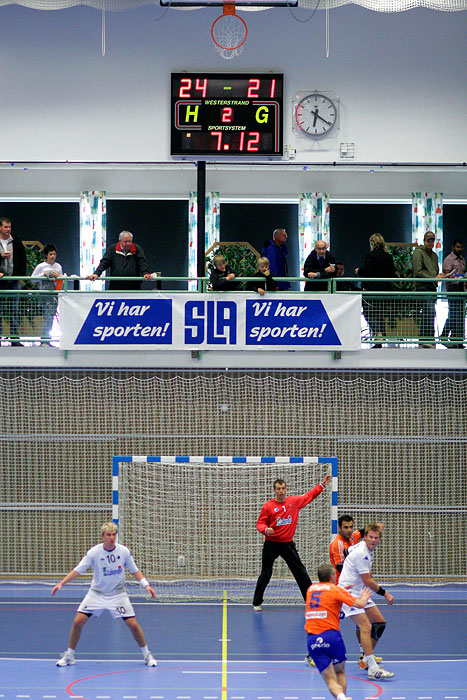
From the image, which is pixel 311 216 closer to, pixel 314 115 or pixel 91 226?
pixel 314 115

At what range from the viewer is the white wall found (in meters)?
19.1

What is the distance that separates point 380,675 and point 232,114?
11.3m

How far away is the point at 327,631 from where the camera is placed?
29.4 feet

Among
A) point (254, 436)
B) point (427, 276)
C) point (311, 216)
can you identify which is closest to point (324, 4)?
point (427, 276)

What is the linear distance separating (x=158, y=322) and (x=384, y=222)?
8676mm

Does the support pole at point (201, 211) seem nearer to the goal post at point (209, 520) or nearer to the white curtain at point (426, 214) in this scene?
the goal post at point (209, 520)

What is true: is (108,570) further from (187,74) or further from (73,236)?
(73,236)

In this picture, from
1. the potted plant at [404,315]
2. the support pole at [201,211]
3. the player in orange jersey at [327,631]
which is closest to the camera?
the player in orange jersey at [327,631]

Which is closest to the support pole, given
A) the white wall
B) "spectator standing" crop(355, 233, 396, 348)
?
the white wall

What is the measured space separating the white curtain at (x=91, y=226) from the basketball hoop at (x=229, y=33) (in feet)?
20.2

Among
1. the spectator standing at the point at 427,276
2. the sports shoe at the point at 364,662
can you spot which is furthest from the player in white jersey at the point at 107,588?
the spectator standing at the point at 427,276

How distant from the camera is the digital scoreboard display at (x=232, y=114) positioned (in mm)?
17781

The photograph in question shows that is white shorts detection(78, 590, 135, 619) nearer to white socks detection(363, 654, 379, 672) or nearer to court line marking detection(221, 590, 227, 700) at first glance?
court line marking detection(221, 590, 227, 700)

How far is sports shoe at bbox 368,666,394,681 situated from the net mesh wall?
291 inches
